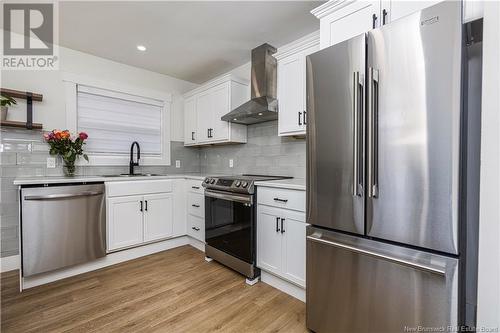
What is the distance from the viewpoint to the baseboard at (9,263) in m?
2.48

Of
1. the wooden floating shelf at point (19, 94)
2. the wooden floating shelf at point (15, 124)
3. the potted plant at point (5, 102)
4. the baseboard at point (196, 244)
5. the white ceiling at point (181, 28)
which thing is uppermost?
the white ceiling at point (181, 28)

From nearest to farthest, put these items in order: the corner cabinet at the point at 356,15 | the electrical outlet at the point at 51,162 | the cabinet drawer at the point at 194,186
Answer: the corner cabinet at the point at 356,15 → the electrical outlet at the point at 51,162 → the cabinet drawer at the point at 194,186

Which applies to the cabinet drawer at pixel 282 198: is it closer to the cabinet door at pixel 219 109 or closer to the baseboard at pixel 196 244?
the cabinet door at pixel 219 109

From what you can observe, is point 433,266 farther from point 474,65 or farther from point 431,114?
point 474,65

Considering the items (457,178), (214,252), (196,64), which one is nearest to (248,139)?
(196,64)

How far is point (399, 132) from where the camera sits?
1.18 meters

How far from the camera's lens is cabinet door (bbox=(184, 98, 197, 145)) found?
3721 mm

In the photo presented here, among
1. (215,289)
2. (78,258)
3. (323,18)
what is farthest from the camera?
(78,258)

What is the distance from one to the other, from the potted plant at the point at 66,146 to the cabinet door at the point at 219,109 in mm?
1580

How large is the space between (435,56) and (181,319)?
2.24 meters

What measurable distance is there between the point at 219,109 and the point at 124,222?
1.84 m

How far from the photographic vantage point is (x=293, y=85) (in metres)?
2.37

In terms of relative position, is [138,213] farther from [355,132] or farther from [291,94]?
[355,132]

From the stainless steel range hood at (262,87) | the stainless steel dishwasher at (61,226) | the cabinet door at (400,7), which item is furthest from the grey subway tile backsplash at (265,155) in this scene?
the stainless steel dishwasher at (61,226)
